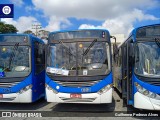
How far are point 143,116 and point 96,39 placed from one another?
309cm

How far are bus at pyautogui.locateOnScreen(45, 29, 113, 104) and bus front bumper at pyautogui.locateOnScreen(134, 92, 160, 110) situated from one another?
119 cm

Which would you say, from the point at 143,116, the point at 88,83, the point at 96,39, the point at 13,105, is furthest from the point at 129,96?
the point at 13,105

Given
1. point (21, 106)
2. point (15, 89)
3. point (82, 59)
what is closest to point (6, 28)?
point (21, 106)

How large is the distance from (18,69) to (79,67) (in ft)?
→ 7.87

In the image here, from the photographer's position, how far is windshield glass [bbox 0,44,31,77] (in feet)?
33.2

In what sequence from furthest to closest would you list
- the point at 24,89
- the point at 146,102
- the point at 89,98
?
the point at 24,89
the point at 89,98
the point at 146,102

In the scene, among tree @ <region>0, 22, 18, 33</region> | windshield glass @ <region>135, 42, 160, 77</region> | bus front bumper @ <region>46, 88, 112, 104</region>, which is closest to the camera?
windshield glass @ <region>135, 42, 160, 77</region>

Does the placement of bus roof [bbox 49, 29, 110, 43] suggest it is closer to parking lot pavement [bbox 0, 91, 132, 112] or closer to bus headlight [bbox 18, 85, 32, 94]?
bus headlight [bbox 18, 85, 32, 94]

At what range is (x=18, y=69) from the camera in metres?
10.2

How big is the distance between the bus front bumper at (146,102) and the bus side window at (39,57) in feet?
14.2

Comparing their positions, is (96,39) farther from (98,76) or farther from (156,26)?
(156,26)

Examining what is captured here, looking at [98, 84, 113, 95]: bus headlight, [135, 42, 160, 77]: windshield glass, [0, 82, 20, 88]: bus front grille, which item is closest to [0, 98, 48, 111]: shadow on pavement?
[0, 82, 20, 88]: bus front grille

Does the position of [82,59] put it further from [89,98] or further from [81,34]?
[89,98]

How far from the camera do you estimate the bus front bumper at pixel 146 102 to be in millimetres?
8086
